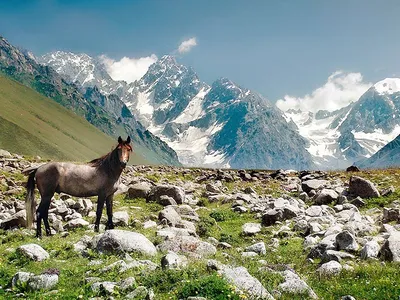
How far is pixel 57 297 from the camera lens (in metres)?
9.64

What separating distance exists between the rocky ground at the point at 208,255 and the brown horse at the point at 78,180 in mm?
1251

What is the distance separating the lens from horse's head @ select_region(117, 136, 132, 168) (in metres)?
17.4

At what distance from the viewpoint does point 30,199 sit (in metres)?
18.0

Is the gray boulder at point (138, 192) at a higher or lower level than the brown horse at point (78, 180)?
lower

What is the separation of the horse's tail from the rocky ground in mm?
647

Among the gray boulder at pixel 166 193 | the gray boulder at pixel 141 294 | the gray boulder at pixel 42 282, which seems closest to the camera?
the gray boulder at pixel 141 294

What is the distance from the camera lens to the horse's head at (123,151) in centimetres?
1742

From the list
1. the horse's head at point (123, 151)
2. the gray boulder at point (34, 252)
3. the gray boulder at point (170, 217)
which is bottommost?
the gray boulder at point (170, 217)

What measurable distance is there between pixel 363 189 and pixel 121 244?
19.1 metres

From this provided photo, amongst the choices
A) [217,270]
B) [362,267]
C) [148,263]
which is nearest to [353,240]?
[362,267]

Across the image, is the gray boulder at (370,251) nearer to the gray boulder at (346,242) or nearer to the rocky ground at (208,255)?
the rocky ground at (208,255)

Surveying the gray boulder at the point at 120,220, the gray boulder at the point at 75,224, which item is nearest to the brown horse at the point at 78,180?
the gray boulder at the point at 75,224

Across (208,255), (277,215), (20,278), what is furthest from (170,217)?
(20,278)

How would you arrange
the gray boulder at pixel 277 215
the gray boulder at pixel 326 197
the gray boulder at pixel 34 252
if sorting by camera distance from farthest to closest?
the gray boulder at pixel 326 197 < the gray boulder at pixel 277 215 < the gray boulder at pixel 34 252
